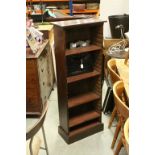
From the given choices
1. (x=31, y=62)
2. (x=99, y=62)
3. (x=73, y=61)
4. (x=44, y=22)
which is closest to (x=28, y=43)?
(x=31, y=62)

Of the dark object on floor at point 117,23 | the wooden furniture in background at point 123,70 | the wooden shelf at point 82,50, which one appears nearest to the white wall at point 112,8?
the dark object on floor at point 117,23

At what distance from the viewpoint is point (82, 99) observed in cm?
298

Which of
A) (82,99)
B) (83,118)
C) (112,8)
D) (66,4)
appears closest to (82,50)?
(82,99)

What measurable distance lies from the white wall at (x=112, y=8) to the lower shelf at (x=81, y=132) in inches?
84.9

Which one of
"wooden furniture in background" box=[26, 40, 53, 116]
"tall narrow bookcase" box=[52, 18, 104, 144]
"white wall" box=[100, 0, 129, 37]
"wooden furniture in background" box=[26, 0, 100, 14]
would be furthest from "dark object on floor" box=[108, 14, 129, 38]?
"wooden furniture in background" box=[26, 0, 100, 14]

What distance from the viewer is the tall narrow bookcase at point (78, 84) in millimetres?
2705

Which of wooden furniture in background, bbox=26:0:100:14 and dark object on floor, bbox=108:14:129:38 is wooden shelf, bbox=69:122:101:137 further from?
wooden furniture in background, bbox=26:0:100:14

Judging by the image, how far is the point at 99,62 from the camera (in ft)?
9.70

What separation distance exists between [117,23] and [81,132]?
216 centimetres

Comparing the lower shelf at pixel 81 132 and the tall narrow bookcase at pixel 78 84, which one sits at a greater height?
the tall narrow bookcase at pixel 78 84

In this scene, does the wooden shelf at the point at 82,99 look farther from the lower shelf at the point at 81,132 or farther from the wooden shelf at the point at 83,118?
the lower shelf at the point at 81,132

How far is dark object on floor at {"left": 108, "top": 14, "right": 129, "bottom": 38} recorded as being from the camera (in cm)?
435

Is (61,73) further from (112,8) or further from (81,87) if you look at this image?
(112,8)
